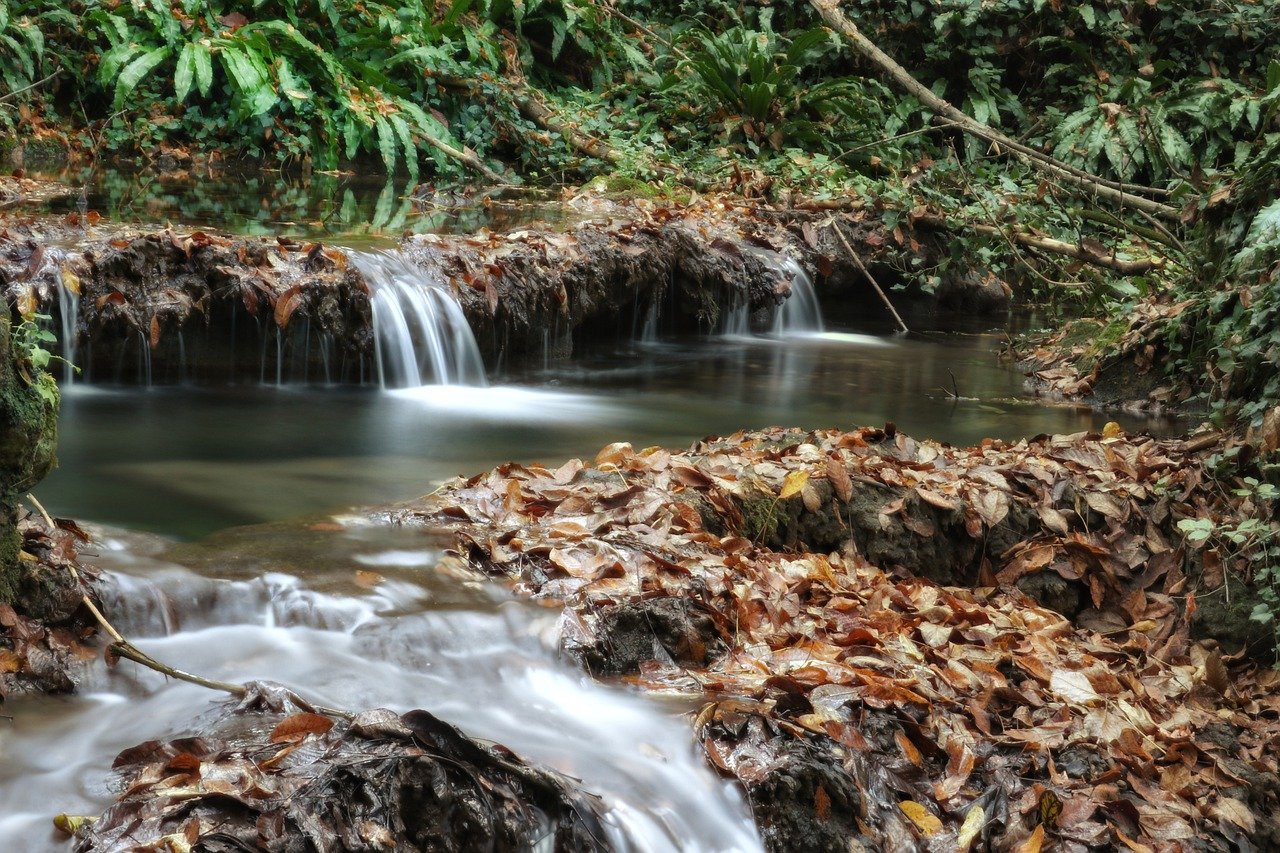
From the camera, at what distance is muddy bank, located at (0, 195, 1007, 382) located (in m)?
6.90

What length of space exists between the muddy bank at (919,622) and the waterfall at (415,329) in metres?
2.96

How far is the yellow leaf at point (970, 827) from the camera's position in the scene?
126 inches

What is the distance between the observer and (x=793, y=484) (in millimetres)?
4672

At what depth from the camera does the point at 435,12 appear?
1544 centimetres

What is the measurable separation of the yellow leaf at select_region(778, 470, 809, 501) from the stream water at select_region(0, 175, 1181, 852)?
1325 mm

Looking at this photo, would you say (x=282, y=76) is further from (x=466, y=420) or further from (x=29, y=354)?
(x=29, y=354)

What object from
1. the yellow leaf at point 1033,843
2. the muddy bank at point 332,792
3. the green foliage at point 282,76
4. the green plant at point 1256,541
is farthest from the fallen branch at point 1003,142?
the muddy bank at point 332,792

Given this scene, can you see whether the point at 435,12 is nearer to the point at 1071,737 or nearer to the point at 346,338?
the point at 346,338

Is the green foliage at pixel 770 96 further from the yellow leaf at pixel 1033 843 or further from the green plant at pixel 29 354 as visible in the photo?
the yellow leaf at pixel 1033 843

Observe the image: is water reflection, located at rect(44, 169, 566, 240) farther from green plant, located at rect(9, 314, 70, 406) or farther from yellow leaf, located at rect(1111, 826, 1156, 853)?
yellow leaf, located at rect(1111, 826, 1156, 853)

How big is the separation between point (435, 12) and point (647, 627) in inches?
530

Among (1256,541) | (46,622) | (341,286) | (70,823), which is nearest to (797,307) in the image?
(341,286)

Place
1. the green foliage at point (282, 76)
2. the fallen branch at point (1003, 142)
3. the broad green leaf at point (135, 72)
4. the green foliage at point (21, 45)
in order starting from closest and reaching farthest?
the fallen branch at point (1003, 142) → the green foliage at point (21, 45) → the broad green leaf at point (135, 72) → the green foliage at point (282, 76)

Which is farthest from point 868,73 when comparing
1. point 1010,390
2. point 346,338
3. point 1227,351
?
point 1227,351
